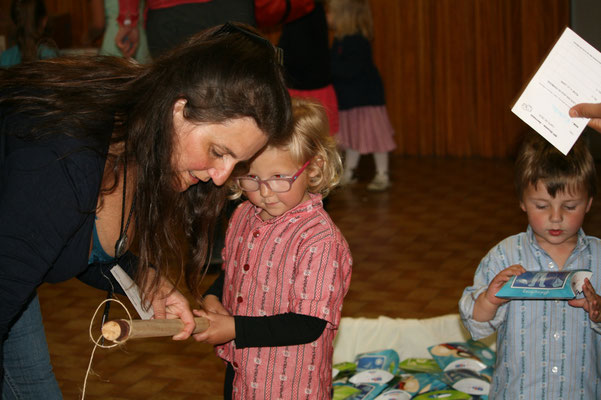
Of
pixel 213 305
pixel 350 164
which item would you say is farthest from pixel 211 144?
pixel 350 164

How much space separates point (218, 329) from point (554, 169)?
3.30 feet

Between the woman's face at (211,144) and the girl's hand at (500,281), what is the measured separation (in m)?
0.78

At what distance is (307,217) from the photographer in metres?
1.91

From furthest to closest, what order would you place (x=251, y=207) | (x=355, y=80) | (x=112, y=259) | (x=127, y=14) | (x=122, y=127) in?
(x=355, y=80)
(x=127, y=14)
(x=251, y=207)
(x=112, y=259)
(x=122, y=127)

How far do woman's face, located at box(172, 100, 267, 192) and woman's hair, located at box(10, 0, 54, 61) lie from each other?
3521 millimetres

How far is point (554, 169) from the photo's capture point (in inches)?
78.1

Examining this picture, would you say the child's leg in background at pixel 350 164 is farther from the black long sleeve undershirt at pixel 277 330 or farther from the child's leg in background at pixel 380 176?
the black long sleeve undershirt at pixel 277 330

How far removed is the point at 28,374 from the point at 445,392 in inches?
59.9

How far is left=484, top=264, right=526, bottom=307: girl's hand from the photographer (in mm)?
1904

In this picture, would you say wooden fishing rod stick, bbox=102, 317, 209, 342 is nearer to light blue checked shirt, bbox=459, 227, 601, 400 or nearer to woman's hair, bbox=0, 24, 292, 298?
woman's hair, bbox=0, 24, 292, 298

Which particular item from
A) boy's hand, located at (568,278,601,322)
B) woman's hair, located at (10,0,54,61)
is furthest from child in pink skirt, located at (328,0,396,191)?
boy's hand, located at (568,278,601,322)

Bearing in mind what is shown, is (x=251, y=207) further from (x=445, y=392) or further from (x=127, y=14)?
(x=127, y=14)

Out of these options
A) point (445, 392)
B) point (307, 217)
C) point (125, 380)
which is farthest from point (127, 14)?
point (445, 392)

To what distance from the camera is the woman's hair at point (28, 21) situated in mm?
4633
